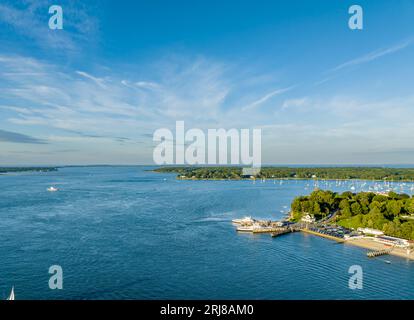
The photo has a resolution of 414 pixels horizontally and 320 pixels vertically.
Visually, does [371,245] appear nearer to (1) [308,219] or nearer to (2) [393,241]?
(2) [393,241]

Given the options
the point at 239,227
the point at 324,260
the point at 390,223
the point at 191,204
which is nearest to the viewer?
the point at 324,260

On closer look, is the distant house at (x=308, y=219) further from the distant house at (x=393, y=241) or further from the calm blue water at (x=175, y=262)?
the distant house at (x=393, y=241)

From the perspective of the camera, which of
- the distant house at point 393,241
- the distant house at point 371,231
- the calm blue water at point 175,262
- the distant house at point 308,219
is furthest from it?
the distant house at point 308,219

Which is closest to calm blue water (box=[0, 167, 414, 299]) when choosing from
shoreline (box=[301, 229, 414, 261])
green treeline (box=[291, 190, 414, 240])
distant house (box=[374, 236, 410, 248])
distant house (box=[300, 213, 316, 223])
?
shoreline (box=[301, 229, 414, 261])

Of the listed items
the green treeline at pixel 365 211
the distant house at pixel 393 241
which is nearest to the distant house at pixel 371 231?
the green treeline at pixel 365 211

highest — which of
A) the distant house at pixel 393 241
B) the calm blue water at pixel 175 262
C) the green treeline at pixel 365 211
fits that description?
the green treeline at pixel 365 211

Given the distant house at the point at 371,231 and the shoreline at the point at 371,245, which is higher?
the distant house at the point at 371,231
